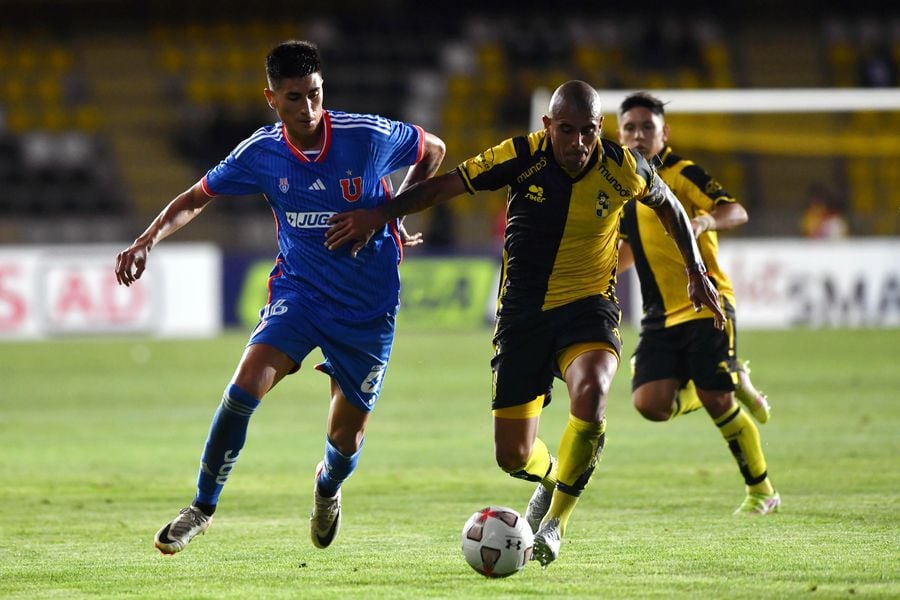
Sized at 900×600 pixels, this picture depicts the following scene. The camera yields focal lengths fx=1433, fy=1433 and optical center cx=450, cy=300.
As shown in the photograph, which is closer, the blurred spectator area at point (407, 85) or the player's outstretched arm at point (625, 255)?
the player's outstretched arm at point (625, 255)

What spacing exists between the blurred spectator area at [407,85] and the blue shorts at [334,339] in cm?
1892

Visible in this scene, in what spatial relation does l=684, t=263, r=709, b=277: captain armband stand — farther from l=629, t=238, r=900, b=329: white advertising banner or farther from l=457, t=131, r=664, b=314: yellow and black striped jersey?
l=629, t=238, r=900, b=329: white advertising banner

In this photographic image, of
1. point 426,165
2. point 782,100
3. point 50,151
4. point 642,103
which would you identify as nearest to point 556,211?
point 426,165

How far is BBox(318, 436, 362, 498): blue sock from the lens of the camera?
666cm

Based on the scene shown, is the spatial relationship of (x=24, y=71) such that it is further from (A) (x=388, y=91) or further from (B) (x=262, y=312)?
(B) (x=262, y=312)

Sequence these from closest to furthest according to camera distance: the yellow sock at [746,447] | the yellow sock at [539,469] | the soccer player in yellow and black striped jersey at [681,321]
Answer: the yellow sock at [539,469]
the yellow sock at [746,447]
the soccer player in yellow and black striped jersey at [681,321]

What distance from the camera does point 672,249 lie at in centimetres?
818

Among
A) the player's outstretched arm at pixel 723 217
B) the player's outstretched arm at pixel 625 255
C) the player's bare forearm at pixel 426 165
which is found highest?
the player's bare forearm at pixel 426 165

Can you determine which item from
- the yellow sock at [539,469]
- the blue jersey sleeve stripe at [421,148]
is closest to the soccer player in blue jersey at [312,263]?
the blue jersey sleeve stripe at [421,148]

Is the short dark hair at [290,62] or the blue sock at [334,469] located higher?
the short dark hair at [290,62]

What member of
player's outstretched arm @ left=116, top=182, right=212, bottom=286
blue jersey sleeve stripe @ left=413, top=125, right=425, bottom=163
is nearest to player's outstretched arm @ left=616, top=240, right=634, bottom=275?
blue jersey sleeve stripe @ left=413, top=125, right=425, bottom=163

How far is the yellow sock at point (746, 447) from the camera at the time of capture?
7.72 metres

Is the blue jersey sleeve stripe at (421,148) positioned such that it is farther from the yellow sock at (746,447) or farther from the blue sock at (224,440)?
the yellow sock at (746,447)

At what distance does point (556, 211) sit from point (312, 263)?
44.2 inches
